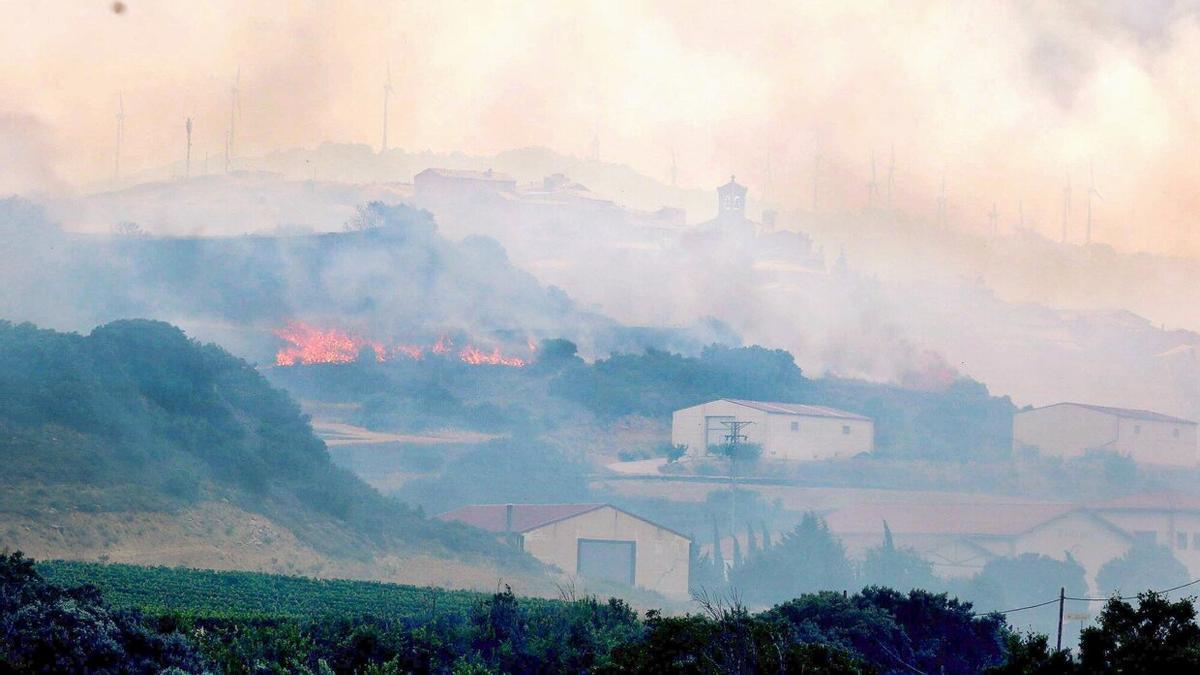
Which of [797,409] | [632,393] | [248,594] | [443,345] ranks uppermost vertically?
[443,345]

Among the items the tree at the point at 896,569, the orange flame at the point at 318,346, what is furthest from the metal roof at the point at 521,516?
the orange flame at the point at 318,346

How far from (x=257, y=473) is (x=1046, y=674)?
8419 cm

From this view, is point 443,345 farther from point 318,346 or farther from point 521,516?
point 521,516

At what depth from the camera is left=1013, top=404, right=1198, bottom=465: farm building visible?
158 metres

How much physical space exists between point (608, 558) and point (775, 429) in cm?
4038

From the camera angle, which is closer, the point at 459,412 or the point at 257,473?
the point at 257,473

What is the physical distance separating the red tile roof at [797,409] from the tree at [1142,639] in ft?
361

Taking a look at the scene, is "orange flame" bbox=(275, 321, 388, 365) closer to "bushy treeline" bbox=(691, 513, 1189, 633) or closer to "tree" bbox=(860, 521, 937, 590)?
"bushy treeline" bbox=(691, 513, 1189, 633)

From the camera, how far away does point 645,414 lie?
162250 millimetres

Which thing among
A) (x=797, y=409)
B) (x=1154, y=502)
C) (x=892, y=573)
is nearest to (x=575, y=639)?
(x=892, y=573)

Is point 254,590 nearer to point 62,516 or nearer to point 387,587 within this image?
point 387,587

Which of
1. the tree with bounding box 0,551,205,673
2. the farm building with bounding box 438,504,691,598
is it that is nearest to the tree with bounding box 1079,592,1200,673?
the tree with bounding box 0,551,205,673

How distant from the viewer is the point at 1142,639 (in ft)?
112

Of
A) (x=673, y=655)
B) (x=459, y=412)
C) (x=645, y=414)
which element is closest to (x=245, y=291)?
(x=459, y=412)
